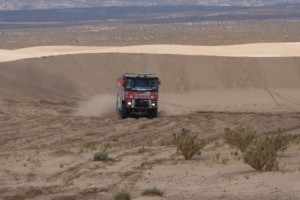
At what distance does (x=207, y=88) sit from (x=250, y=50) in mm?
24286

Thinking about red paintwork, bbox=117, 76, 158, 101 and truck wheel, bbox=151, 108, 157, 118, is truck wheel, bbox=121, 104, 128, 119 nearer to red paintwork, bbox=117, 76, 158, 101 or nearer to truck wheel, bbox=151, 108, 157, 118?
red paintwork, bbox=117, 76, 158, 101

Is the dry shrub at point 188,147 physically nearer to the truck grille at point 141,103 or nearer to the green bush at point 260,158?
the green bush at point 260,158

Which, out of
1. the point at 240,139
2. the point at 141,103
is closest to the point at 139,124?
the point at 141,103

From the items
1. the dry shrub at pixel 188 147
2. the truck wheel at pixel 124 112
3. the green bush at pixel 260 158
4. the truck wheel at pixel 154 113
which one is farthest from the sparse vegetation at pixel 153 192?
the truck wheel at pixel 154 113

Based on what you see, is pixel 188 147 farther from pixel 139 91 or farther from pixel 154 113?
pixel 154 113

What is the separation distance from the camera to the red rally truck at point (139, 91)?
27.3 meters

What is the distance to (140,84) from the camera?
27.4 m

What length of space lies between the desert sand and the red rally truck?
2.56ft

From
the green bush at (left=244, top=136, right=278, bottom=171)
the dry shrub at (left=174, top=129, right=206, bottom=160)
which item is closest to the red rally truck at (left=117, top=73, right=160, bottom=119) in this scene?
the dry shrub at (left=174, top=129, right=206, bottom=160)

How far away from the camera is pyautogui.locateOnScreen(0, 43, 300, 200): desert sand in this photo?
42.8 feet

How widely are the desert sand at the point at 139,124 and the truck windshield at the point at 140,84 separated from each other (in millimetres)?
1450

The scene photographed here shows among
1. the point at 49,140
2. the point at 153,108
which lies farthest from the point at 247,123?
the point at 49,140

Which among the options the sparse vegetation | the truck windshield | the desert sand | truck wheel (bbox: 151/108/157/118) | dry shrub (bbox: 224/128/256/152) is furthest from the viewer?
truck wheel (bbox: 151/108/157/118)

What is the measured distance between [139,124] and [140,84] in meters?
1.88
